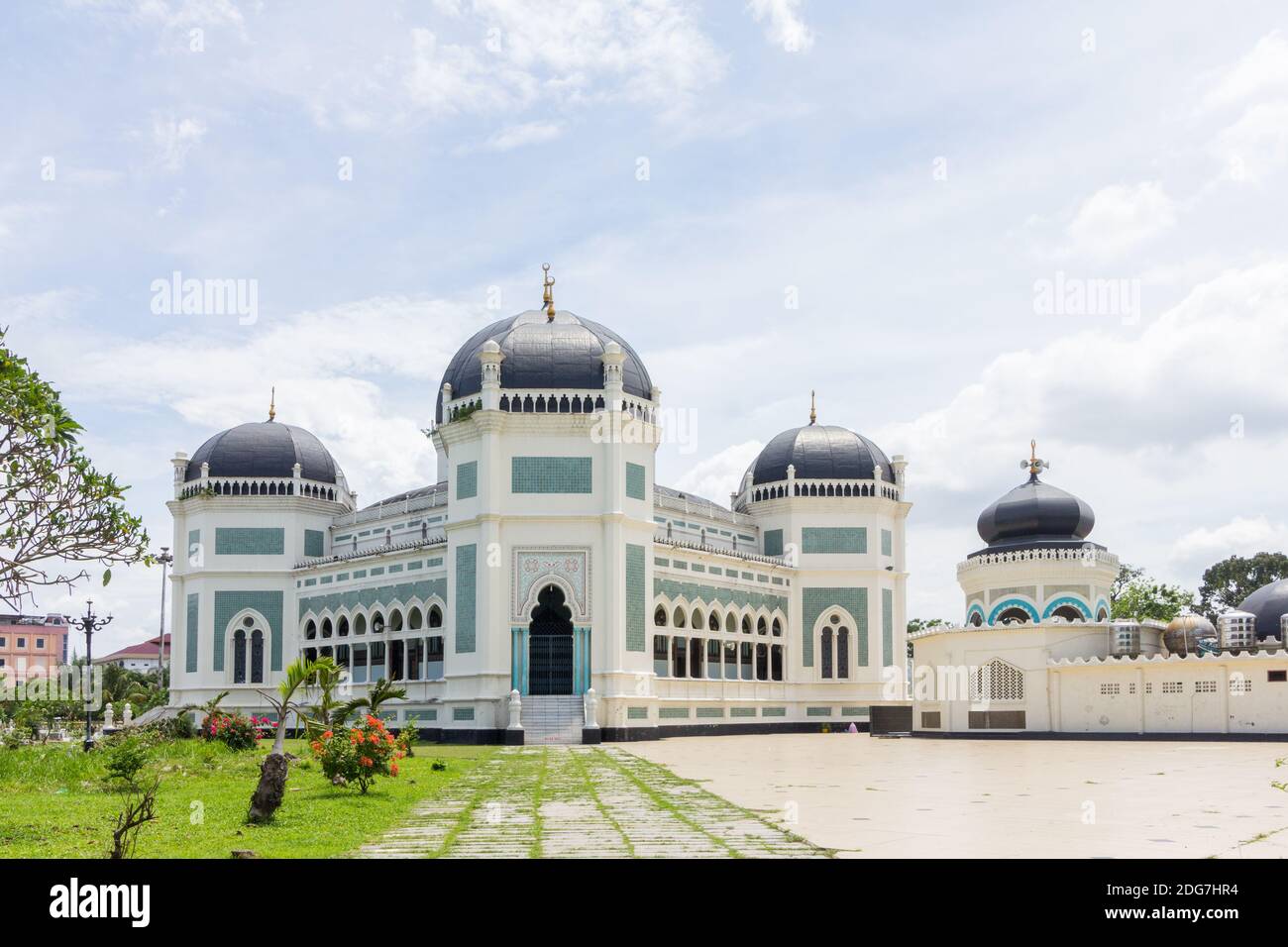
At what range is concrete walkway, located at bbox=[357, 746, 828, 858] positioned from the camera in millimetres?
10523

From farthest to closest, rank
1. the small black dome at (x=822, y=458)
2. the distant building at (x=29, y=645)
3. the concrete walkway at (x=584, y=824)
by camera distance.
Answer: the distant building at (x=29, y=645) < the small black dome at (x=822, y=458) < the concrete walkway at (x=584, y=824)

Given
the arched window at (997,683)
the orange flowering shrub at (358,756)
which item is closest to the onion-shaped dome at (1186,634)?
the arched window at (997,683)

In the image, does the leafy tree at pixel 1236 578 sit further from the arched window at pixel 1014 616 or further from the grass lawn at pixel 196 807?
the grass lawn at pixel 196 807

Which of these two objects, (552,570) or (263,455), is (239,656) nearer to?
(263,455)

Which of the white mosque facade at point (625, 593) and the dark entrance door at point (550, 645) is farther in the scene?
the dark entrance door at point (550, 645)

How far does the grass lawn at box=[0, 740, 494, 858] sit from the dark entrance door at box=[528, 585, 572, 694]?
Result: 16293 millimetres

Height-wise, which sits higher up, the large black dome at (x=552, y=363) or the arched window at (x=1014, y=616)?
the large black dome at (x=552, y=363)

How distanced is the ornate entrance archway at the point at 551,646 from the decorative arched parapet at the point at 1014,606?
20.0m

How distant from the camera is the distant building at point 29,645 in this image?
124750mm

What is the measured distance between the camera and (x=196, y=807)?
47.9 feet

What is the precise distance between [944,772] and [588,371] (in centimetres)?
2396

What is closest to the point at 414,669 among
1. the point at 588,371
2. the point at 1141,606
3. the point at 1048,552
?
the point at 588,371

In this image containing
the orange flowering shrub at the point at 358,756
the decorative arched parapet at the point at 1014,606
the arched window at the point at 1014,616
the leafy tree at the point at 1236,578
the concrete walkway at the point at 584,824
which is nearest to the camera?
the concrete walkway at the point at 584,824

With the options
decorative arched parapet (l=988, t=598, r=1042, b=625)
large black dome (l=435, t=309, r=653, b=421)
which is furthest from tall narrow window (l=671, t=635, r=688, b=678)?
decorative arched parapet (l=988, t=598, r=1042, b=625)
